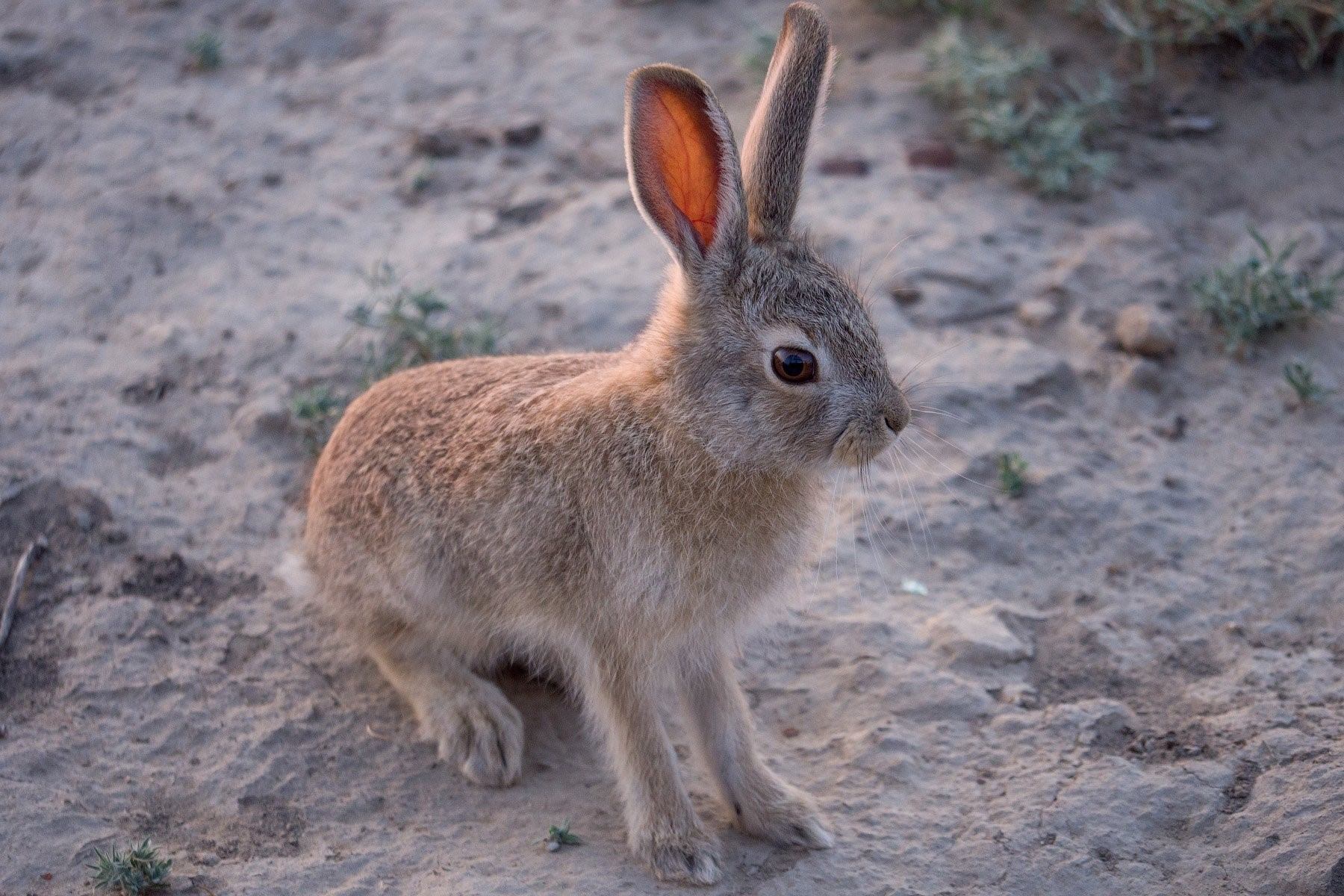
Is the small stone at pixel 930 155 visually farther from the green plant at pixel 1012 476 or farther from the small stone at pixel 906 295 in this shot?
the green plant at pixel 1012 476

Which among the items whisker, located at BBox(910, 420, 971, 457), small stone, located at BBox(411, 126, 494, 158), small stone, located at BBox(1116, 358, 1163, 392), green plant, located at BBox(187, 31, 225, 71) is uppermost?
green plant, located at BBox(187, 31, 225, 71)

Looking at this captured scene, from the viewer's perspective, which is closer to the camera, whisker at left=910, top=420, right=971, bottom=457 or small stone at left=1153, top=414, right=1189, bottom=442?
whisker at left=910, top=420, right=971, bottom=457

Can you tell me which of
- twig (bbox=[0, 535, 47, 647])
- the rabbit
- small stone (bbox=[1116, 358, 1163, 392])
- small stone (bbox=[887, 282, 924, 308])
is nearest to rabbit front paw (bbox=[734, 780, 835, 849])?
the rabbit

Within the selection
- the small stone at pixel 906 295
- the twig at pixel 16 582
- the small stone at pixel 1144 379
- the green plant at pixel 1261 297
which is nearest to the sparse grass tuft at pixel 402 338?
the twig at pixel 16 582

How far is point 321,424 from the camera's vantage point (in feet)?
17.7

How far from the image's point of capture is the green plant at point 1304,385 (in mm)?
5465

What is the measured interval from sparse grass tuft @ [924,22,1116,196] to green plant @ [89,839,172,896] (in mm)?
5133

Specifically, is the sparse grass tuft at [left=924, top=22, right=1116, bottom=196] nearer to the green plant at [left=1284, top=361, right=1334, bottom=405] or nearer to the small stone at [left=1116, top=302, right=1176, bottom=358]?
the small stone at [left=1116, top=302, right=1176, bottom=358]

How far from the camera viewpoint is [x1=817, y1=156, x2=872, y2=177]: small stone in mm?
6895

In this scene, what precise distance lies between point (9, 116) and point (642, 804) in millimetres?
5170

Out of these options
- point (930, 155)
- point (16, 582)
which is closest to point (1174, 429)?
point (930, 155)

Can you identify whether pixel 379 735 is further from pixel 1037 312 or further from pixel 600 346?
pixel 1037 312

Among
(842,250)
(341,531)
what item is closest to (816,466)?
(341,531)

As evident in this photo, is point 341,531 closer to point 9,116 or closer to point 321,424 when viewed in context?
point 321,424
